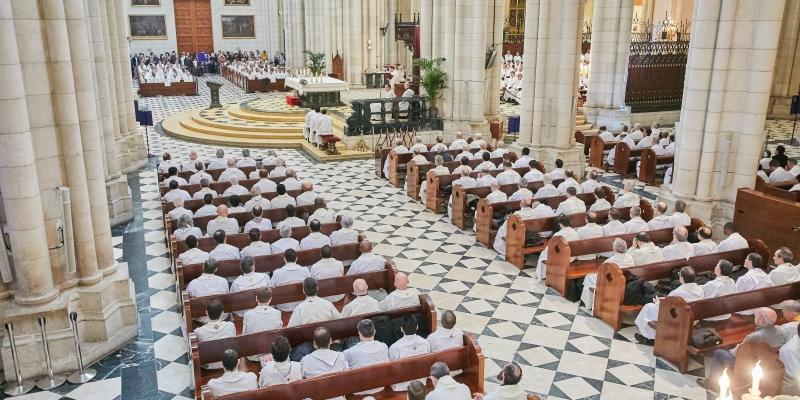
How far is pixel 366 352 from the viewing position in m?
6.37

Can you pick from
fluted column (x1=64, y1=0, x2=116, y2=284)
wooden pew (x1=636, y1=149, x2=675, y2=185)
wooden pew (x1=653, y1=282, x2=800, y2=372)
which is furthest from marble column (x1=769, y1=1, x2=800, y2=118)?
fluted column (x1=64, y1=0, x2=116, y2=284)

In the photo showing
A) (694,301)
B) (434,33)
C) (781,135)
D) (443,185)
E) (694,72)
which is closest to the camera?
(694,301)

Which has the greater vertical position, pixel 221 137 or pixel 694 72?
pixel 694 72

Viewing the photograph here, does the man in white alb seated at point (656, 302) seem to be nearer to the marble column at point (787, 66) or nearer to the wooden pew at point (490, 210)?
the wooden pew at point (490, 210)

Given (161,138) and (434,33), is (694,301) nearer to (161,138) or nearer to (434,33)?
(434,33)

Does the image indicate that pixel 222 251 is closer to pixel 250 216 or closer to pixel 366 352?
pixel 250 216

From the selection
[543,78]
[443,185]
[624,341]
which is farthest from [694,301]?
[543,78]

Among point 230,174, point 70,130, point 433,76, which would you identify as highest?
point 70,130

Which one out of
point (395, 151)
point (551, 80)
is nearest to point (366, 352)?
point (395, 151)

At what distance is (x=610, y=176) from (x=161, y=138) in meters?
14.8

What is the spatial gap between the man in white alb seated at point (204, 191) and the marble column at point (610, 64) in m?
15.1

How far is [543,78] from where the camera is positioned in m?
15.9

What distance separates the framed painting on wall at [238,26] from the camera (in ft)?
147

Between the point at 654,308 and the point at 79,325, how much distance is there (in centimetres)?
704
